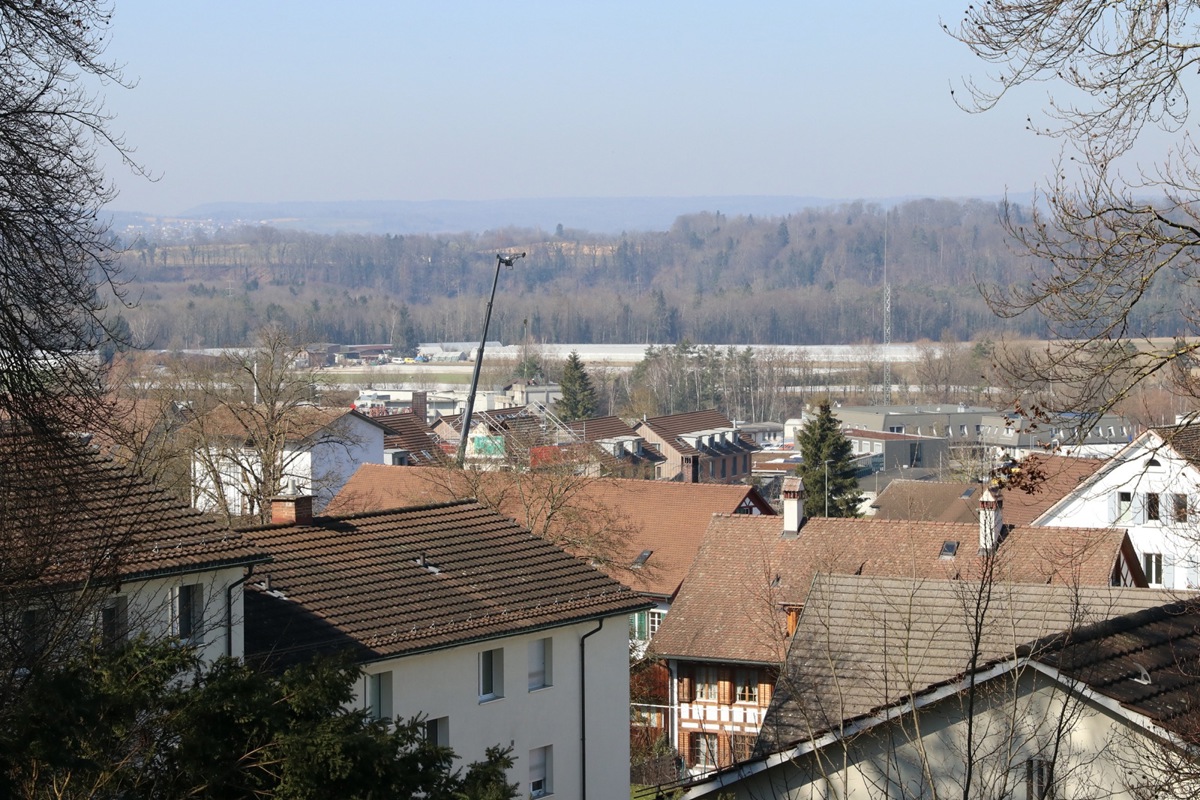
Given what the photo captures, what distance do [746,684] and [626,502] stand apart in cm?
1195

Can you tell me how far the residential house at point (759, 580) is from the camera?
2780 centimetres

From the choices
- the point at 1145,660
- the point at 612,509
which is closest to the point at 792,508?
the point at 612,509

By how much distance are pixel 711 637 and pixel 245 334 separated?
159260mm

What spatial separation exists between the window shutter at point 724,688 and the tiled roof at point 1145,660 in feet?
52.4

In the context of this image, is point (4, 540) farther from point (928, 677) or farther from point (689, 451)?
point (689, 451)

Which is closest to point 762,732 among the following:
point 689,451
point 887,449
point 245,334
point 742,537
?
point 742,537

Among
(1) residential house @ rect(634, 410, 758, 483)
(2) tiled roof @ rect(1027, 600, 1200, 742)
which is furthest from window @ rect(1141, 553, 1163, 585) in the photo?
(1) residential house @ rect(634, 410, 758, 483)

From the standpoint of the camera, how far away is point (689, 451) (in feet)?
243

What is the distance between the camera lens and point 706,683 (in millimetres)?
28969

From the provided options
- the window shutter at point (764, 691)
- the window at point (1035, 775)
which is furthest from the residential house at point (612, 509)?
the window at point (1035, 775)

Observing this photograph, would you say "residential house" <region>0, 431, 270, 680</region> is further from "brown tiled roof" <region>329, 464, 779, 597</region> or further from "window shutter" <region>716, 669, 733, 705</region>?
"brown tiled roof" <region>329, 464, 779, 597</region>

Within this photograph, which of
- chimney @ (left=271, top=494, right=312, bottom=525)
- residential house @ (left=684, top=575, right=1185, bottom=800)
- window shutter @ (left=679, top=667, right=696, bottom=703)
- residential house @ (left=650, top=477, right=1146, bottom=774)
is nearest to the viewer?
residential house @ (left=684, top=575, right=1185, bottom=800)

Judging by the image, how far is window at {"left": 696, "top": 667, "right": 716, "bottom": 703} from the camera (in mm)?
28891

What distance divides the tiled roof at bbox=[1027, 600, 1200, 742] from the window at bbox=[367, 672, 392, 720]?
29.5ft
